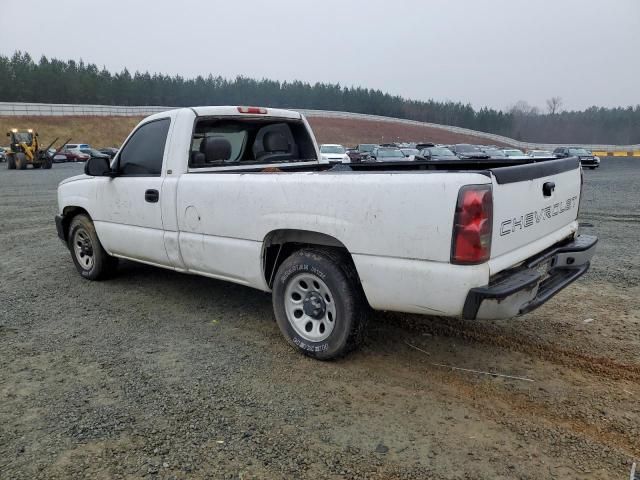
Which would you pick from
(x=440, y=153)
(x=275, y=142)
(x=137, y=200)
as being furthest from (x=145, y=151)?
(x=440, y=153)

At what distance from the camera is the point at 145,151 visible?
5.06 meters

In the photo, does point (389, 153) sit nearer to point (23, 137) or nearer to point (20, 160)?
point (20, 160)

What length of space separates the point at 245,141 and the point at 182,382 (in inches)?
111

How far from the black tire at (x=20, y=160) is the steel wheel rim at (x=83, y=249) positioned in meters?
31.2

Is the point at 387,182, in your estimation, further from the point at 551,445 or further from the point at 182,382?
the point at 182,382

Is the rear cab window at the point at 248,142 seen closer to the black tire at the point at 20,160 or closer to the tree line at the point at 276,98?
the black tire at the point at 20,160

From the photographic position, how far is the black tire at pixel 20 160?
32188 millimetres

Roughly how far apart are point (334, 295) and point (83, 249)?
12.8 feet

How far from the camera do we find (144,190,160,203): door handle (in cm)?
470

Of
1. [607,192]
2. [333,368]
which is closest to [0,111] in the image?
[607,192]

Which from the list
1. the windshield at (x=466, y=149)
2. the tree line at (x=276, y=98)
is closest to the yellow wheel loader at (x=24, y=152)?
the windshield at (x=466, y=149)

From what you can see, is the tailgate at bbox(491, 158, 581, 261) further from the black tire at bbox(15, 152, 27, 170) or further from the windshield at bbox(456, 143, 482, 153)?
the black tire at bbox(15, 152, 27, 170)

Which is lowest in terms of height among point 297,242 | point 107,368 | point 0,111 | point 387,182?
point 107,368

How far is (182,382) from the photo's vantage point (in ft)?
11.5
